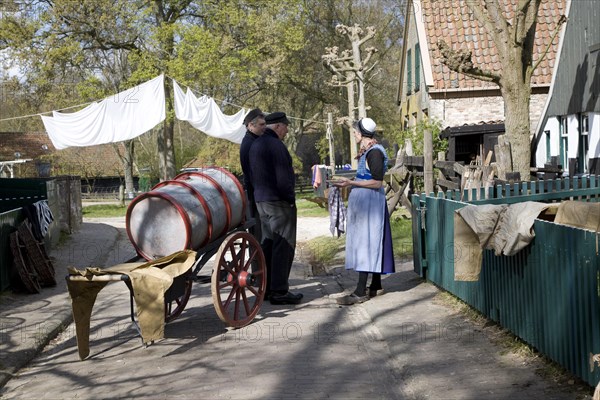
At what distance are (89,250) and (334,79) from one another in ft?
57.8

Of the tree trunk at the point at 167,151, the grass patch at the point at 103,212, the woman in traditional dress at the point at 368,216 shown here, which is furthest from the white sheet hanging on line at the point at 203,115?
the woman in traditional dress at the point at 368,216

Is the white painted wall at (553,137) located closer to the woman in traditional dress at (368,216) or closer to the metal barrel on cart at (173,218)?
the woman in traditional dress at (368,216)

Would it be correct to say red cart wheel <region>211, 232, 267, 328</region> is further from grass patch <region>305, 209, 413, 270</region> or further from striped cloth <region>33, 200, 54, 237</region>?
striped cloth <region>33, 200, 54, 237</region>

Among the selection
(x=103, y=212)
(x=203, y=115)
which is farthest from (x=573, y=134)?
(x=103, y=212)

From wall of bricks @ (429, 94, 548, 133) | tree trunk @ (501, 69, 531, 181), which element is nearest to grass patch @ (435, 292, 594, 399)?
tree trunk @ (501, 69, 531, 181)

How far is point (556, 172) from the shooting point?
19.0 meters

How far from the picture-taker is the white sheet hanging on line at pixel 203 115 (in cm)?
2422

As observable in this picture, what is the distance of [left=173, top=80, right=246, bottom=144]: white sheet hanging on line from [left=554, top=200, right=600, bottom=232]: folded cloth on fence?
1825 cm

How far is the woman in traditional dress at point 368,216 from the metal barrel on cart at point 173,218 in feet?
5.87

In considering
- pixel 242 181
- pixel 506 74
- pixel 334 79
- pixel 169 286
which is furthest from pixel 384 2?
pixel 169 286

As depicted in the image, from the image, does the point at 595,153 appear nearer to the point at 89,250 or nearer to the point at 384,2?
the point at 89,250

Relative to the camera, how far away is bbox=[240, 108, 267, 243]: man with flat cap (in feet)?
32.5

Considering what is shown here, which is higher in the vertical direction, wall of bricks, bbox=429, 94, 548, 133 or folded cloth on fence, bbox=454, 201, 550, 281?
wall of bricks, bbox=429, 94, 548, 133

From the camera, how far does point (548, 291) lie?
6387 millimetres
